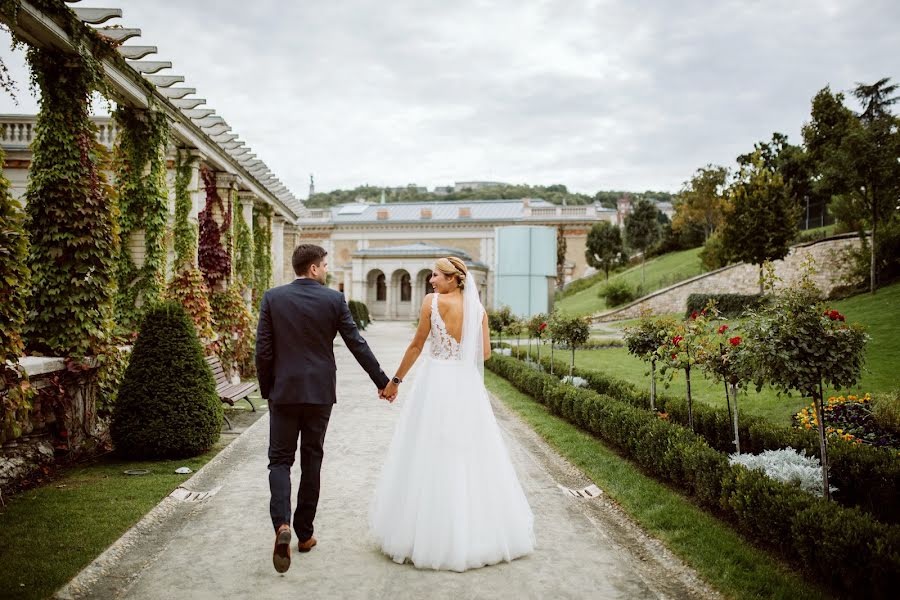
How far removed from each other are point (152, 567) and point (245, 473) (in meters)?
2.34

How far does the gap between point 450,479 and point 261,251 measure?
1528 centimetres

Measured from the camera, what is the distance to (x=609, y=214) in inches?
2208

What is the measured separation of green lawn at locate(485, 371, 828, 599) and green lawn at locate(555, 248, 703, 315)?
25.4m

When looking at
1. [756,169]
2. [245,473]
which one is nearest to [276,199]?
[245,473]

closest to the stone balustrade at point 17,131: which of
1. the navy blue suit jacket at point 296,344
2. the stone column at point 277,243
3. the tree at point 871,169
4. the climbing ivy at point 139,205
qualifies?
the climbing ivy at point 139,205

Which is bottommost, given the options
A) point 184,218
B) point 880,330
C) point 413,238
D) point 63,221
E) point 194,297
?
point 880,330

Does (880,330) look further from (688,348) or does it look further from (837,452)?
(837,452)

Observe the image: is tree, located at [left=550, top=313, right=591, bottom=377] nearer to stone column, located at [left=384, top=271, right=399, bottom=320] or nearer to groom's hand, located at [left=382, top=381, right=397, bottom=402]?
groom's hand, located at [left=382, top=381, right=397, bottom=402]

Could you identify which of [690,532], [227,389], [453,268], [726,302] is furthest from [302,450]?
[726,302]

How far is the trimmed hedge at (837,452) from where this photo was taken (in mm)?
4582

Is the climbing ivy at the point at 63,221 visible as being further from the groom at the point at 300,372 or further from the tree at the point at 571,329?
the tree at the point at 571,329

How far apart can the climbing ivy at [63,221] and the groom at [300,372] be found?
3699mm

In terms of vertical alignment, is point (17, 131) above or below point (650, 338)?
above

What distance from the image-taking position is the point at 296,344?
13.4 ft
